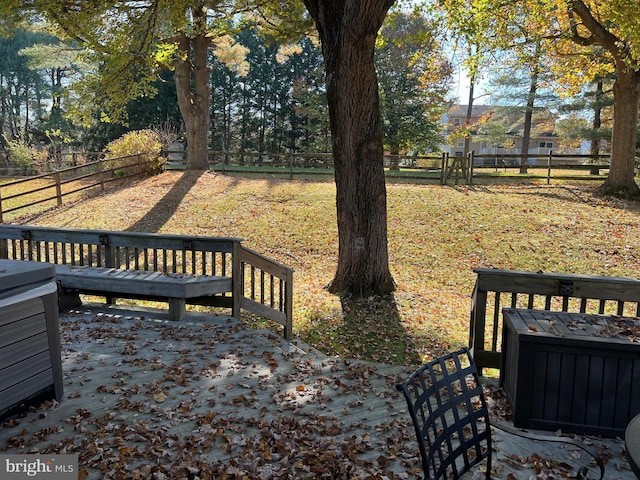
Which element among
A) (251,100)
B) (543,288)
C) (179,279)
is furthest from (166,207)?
(251,100)

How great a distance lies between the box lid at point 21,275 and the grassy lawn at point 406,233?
3.50 metres

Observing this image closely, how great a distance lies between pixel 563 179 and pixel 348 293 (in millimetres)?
12739

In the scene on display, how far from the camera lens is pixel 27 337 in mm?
3477

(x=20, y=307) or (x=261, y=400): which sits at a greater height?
(x=20, y=307)

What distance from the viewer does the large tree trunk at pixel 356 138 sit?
22.6 feet

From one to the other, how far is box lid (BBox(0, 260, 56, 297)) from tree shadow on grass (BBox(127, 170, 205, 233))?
8.65 metres

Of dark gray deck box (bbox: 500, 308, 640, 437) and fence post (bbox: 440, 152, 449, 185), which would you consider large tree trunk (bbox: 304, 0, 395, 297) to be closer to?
dark gray deck box (bbox: 500, 308, 640, 437)

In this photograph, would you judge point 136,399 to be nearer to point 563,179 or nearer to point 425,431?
point 425,431

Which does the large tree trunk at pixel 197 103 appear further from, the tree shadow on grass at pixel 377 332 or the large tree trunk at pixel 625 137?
the large tree trunk at pixel 625 137

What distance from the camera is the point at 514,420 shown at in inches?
148

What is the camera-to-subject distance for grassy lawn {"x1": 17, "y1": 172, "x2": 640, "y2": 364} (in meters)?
6.91

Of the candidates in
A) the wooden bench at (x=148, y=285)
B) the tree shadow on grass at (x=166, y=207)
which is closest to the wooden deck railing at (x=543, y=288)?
the wooden bench at (x=148, y=285)

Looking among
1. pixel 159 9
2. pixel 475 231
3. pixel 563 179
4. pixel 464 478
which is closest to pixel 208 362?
pixel 464 478

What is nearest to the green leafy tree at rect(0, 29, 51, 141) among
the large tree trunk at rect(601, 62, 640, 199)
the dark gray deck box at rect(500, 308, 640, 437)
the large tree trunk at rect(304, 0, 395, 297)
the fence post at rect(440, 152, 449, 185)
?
the fence post at rect(440, 152, 449, 185)
